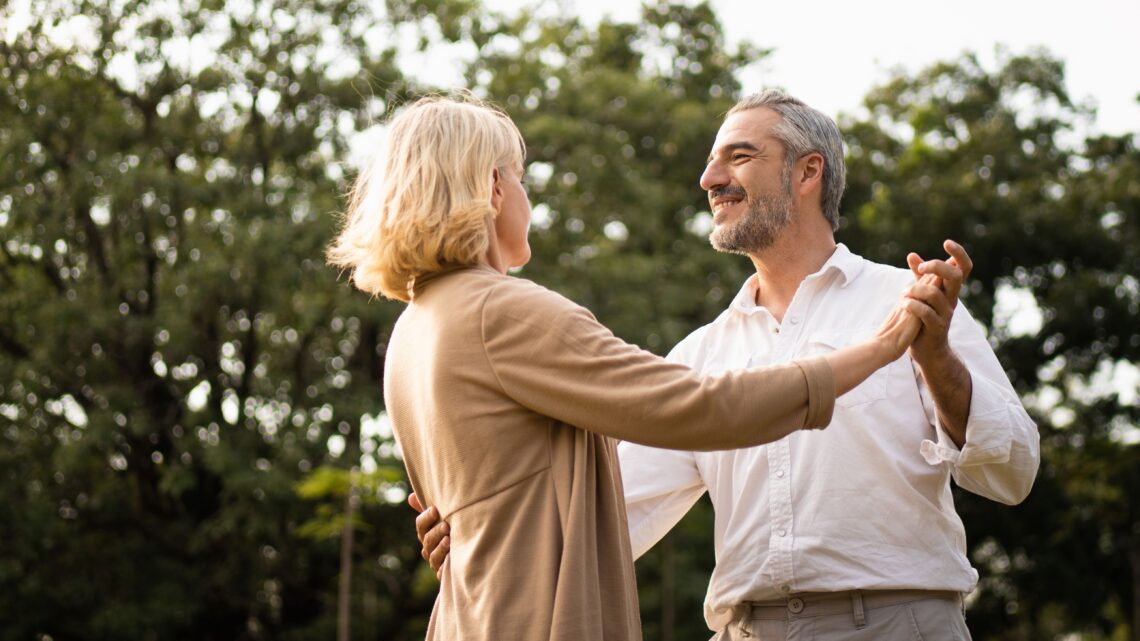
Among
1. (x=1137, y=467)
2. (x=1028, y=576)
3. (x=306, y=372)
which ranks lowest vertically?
(x=1028, y=576)

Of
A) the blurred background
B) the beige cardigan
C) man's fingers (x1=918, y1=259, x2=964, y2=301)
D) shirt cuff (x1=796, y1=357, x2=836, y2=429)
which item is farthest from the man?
the blurred background

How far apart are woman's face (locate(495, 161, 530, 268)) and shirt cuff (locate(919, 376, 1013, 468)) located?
3.24 ft

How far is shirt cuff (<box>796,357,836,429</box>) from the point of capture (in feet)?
7.09

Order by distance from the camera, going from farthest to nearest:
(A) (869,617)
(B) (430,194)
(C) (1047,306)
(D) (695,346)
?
(C) (1047,306) → (D) (695,346) → (A) (869,617) → (B) (430,194)

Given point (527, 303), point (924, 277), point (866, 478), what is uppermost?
point (527, 303)

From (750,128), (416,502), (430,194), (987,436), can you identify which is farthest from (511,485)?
(750,128)

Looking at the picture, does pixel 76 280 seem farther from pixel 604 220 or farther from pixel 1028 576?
pixel 1028 576

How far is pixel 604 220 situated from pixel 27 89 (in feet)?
22.9

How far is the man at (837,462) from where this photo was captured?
273 centimetres

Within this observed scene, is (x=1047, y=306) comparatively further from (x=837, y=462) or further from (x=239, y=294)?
(x=837, y=462)

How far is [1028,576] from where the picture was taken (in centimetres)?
2016

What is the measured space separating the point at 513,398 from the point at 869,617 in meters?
1.06

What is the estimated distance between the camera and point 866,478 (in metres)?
2.84

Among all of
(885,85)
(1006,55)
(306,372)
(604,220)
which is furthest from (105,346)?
(1006,55)
